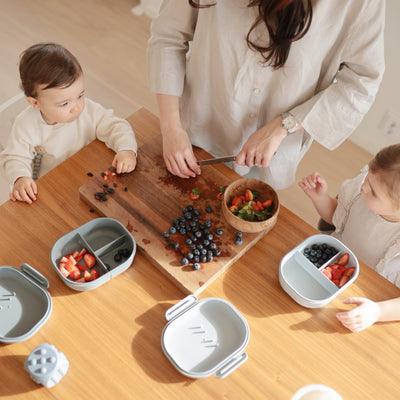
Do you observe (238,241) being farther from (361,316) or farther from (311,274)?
(361,316)

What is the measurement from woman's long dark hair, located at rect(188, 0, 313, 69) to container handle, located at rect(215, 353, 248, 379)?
85 centimetres

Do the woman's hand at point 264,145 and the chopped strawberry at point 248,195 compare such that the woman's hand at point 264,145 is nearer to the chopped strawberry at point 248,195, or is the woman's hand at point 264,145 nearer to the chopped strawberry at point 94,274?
the chopped strawberry at point 248,195

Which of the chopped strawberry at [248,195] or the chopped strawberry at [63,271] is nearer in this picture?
the chopped strawberry at [63,271]

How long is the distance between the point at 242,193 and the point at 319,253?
30 cm

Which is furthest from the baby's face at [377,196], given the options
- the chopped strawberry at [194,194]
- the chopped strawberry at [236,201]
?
the chopped strawberry at [194,194]

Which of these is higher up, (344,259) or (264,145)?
(264,145)

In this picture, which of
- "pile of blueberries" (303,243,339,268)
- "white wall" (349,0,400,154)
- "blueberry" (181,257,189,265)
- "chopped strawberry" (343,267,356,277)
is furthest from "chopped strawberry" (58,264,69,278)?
"white wall" (349,0,400,154)

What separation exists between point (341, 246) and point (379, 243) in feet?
0.93

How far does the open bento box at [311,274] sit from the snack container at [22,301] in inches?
26.3

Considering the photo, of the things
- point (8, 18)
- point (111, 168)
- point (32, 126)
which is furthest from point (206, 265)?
point (8, 18)

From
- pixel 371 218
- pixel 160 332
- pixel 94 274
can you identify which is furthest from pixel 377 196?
pixel 94 274

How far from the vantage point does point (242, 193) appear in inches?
55.1

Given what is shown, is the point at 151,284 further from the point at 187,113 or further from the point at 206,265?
the point at 187,113

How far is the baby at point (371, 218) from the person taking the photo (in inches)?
48.0
